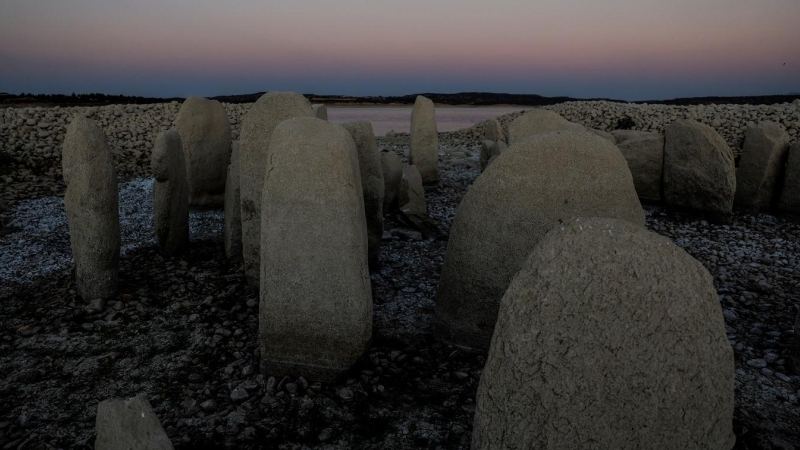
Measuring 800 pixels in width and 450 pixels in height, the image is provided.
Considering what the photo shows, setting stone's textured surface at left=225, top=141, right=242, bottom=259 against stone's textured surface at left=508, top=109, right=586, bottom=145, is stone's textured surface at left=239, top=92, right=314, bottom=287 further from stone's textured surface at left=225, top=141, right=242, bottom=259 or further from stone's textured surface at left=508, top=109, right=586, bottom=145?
stone's textured surface at left=508, top=109, right=586, bottom=145

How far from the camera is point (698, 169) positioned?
861 centimetres

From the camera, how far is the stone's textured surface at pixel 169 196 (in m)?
6.49

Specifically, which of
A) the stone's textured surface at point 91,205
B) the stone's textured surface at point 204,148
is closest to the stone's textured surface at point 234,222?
the stone's textured surface at point 91,205

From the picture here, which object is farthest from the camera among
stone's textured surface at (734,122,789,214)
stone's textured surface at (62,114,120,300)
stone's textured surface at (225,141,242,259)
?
stone's textured surface at (734,122,789,214)

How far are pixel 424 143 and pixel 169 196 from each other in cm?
Result: 633

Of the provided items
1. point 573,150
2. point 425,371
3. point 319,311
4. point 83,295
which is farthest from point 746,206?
point 83,295


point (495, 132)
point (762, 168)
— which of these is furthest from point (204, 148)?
point (762, 168)

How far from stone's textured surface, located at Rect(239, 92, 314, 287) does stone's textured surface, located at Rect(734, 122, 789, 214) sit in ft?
24.1

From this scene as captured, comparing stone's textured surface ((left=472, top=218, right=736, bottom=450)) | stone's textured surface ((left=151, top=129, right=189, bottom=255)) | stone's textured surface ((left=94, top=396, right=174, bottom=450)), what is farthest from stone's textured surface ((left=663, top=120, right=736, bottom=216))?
stone's textured surface ((left=94, top=396, right=174, bottom=450))

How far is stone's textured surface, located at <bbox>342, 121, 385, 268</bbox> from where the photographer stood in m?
6.38

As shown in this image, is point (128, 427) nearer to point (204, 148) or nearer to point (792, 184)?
point (204, 148)

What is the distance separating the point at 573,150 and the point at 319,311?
2193 millimetres

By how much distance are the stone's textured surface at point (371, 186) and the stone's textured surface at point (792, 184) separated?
6474mm

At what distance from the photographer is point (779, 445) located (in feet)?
11.2
